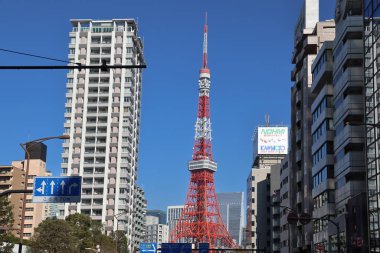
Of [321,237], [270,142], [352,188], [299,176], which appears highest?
[270,142]

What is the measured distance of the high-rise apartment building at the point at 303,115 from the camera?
Answer: 80125 mm

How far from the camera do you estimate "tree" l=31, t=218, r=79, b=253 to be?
71562 millimetres

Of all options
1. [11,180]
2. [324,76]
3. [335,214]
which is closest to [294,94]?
[324,76]

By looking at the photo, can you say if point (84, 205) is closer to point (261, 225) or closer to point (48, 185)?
point (261, 225)

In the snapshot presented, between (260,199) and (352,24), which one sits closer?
(352,24)

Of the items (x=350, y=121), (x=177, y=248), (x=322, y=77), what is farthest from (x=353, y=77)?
(x=177, y=248)

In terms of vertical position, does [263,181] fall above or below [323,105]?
above

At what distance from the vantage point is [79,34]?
156m

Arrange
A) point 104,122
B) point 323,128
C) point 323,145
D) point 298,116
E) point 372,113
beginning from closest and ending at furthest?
point 372,113, point 323,145, point 323,128, point 298,116, point 104,122

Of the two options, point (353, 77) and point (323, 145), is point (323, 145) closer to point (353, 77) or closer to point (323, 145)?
point (323, 145)

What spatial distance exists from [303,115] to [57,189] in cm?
5590

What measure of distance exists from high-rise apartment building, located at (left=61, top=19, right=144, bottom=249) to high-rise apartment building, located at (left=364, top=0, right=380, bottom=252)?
3805 inches

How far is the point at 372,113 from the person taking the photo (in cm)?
5350

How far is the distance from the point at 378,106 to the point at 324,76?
63.6 feet
